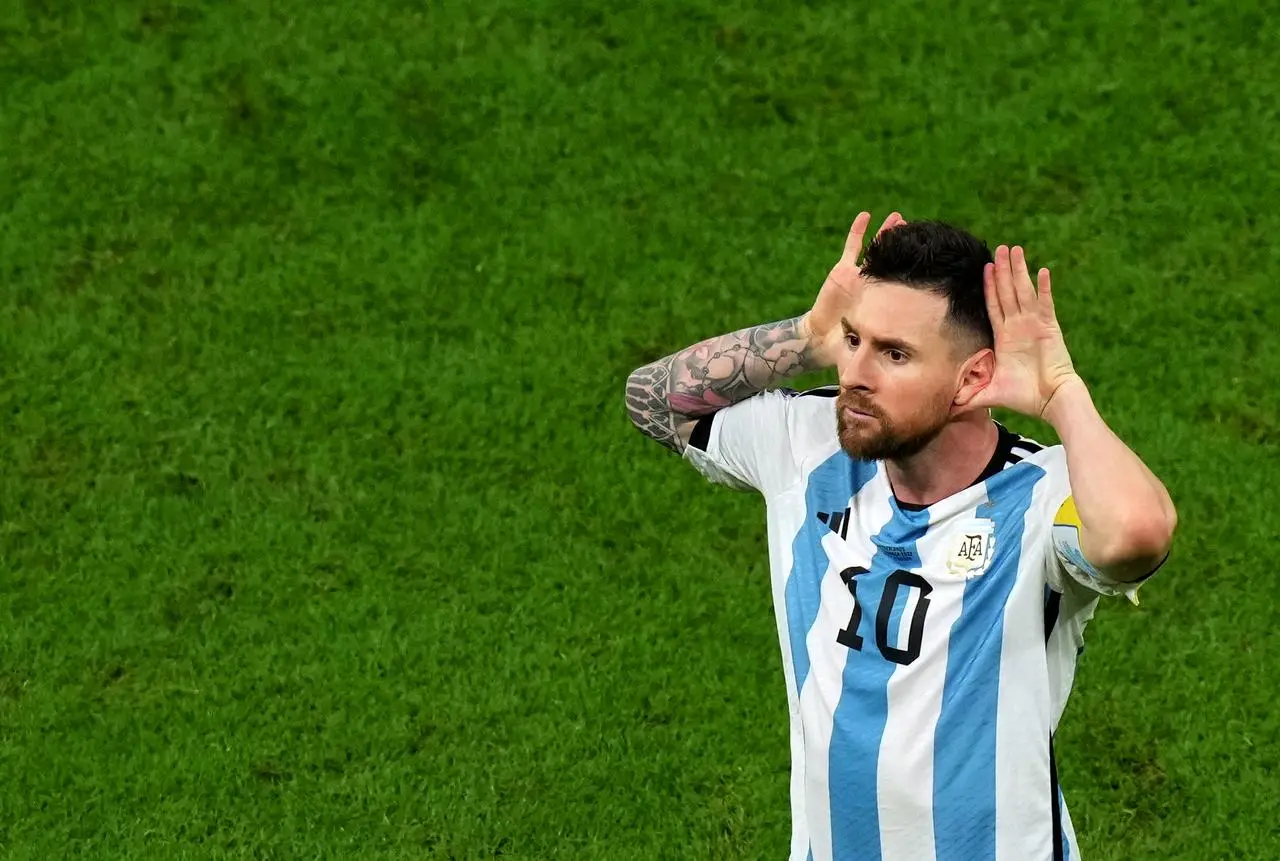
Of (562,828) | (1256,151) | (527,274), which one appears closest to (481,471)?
(527,274)

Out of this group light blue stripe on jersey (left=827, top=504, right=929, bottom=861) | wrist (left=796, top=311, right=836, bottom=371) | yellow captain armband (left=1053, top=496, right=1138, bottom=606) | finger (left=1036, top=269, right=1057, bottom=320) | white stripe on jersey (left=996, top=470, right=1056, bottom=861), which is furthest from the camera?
wrist (left=796, top=311, right=836, bottom=371)

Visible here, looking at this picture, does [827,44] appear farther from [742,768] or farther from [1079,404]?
[1079,404]

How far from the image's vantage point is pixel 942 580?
3.74m

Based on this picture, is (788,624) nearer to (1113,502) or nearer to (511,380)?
(1113,502)

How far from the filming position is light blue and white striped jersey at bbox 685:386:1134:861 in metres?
3.68

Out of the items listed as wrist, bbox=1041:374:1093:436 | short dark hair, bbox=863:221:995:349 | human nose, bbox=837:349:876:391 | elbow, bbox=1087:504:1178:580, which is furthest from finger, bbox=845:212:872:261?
elbow, bbox=1087:504:1178:580

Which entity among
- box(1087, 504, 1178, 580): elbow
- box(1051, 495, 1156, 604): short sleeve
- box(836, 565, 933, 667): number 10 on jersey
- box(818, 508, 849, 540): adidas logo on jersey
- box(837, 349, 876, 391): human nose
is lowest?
box(836, 565, 933, 667): number 10 on jersey

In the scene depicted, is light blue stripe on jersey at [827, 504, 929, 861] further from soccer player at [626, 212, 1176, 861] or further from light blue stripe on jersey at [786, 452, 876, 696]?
light blue stripe on jersey at [786, 452, 876, 696]

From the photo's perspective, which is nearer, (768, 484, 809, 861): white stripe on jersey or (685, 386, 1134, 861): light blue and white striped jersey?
(685, 386, 1134, 861): light blue and white striped jersey

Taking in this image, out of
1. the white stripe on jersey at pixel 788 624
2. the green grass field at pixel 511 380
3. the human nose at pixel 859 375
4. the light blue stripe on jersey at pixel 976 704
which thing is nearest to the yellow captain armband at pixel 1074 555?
the light blue stripe on jersey at pixel 976 704

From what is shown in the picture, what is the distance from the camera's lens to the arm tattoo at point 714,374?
4.16 m

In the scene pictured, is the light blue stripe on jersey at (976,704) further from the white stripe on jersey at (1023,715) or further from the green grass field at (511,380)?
the green grass field at (511,380)

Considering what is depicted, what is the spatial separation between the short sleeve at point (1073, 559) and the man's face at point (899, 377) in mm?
362

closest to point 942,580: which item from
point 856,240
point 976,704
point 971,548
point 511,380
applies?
point 971,548
